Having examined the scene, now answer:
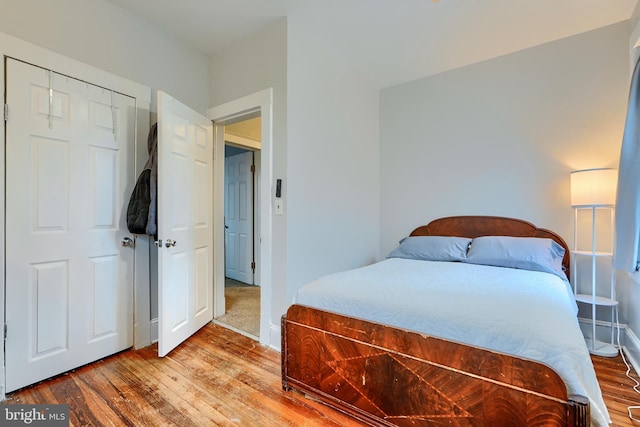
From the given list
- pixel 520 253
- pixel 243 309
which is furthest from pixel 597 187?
pixel 243 309

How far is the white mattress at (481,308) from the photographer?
3.55 ft

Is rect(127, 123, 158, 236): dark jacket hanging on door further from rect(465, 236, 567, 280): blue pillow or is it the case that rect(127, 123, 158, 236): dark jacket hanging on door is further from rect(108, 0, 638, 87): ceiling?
rect(465, 236, 567, 280): blue pillow

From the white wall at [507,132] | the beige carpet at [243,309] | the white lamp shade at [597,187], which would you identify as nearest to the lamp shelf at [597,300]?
the white wall at [507,132]

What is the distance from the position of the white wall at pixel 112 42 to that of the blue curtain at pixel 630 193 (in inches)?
134

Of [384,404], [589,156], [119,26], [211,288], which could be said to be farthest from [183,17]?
[589,156]

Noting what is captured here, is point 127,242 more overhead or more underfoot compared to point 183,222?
more underfoot

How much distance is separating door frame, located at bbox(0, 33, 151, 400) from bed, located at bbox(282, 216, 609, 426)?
137cm

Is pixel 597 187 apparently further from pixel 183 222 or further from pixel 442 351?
pixel 183 222

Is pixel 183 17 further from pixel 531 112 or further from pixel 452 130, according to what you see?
pixel 531 112

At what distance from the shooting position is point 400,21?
2412 millimetres

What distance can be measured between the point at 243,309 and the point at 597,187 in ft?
11.1

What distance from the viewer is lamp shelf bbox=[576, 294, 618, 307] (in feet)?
7.37

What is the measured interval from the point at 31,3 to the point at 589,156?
13.7 ft

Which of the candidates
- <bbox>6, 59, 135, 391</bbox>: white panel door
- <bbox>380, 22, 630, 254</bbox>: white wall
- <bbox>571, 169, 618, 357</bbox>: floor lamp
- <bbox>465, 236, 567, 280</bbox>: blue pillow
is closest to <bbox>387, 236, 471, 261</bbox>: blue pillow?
<bbox>465, 236, 567, 280</bbox>: blue pillow
